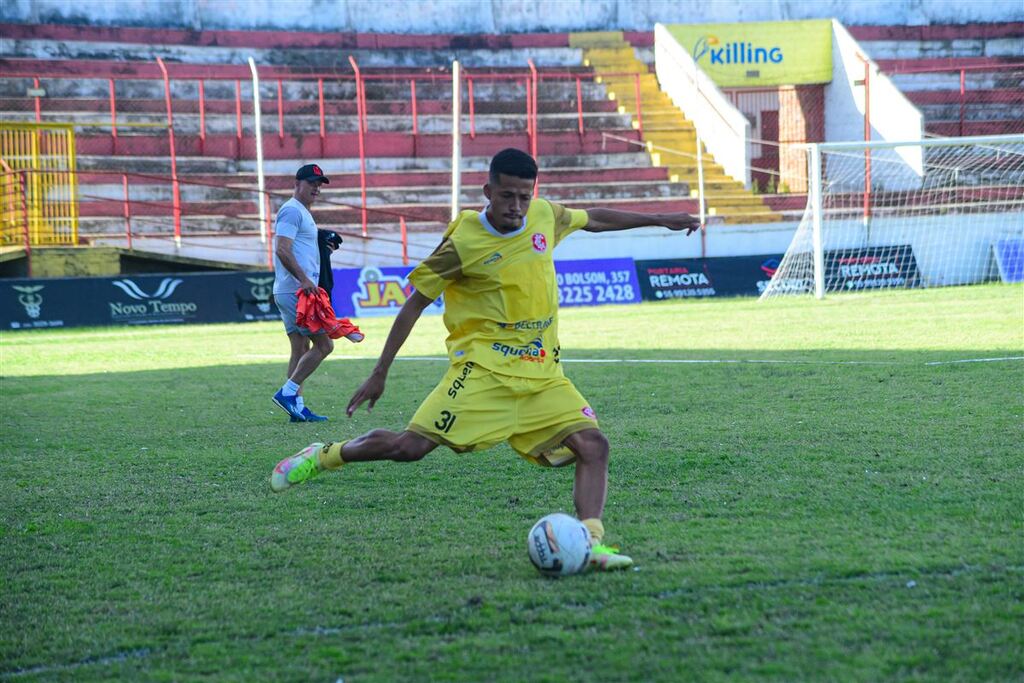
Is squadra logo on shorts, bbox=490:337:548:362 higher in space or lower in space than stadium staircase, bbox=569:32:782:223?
lower

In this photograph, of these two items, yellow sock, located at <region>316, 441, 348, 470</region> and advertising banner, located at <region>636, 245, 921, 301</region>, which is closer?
yellow sock, located at <region>316, 441, 348, 470</region>

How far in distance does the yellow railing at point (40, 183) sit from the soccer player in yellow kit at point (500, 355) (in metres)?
19.6

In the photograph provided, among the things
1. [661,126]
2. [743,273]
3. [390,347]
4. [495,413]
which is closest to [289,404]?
[390,347]

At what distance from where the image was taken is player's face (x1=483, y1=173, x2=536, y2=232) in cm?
499

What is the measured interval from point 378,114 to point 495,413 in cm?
2578

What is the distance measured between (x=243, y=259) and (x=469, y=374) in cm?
2046

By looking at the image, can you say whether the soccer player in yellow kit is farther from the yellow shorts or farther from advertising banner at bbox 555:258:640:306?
advertising banner at bbox 555:258:640:306

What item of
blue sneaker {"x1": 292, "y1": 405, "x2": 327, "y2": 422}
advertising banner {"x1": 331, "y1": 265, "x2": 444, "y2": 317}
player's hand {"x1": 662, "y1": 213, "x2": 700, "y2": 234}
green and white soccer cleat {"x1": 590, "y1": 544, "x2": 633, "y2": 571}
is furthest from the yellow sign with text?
green and white soccer cleat {"x1": 590, "y1": 544, "x2": 633, "y2": 571}

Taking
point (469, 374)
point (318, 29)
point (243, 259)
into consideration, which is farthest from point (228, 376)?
point (318, 29)

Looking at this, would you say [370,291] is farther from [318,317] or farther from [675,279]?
[318,317]

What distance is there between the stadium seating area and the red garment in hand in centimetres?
1547

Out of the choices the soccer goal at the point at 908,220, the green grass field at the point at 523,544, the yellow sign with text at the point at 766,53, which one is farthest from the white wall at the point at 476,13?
the green grass field at the point at 523,544

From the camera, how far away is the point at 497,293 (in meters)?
5.12

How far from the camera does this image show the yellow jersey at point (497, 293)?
5094 millimetres
